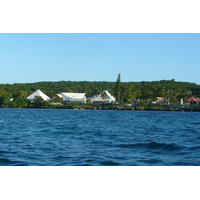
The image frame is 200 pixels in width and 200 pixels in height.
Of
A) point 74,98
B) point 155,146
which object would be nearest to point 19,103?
point 74,98

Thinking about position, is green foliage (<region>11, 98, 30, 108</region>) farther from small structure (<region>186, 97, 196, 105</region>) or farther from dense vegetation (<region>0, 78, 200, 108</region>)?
small structure (<region>186, 97, 196, 105</region>)

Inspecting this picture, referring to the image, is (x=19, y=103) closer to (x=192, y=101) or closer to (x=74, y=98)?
(x=74, y=98)

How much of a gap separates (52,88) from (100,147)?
124130 mm

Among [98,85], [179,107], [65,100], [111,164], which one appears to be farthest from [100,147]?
[98,85]

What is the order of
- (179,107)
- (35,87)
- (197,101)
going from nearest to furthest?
(179,107)
(197,101)
(35,87)

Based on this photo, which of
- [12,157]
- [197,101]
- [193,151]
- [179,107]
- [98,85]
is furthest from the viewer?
[98,85]

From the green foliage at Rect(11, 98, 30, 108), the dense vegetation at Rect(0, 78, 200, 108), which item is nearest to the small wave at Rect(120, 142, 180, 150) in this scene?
the dense vegetation at Rect(0, 78, 200, 108)

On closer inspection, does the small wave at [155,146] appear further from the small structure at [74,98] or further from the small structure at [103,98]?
the small structure at [74,98]

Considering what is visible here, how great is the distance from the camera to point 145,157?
385 inches

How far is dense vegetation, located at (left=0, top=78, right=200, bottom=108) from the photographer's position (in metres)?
101

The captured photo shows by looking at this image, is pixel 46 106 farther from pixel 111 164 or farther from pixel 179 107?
pixel 111 164

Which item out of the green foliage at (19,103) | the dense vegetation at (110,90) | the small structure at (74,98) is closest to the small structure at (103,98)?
the small structure at (74,98)

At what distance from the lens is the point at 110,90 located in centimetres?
13188

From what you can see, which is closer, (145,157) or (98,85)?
(145,157)
